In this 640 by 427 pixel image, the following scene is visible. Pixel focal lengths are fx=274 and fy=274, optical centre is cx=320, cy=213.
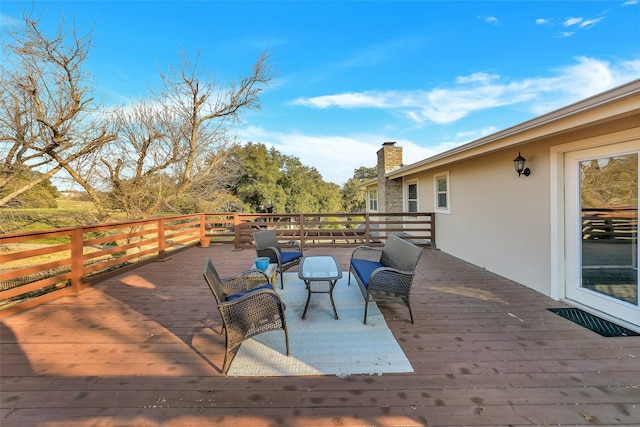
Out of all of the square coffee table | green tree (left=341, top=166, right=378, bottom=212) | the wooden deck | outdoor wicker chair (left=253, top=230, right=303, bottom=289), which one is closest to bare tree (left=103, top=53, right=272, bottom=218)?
outdoor wicker chair (left=253, top=230, right=303, bottom=289)

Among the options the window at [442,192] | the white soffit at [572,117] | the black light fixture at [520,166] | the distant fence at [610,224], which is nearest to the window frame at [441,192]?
the window at [442,192]

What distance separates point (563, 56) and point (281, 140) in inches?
482

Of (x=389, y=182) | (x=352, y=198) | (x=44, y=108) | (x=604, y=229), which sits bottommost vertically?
(x=604, y=229)

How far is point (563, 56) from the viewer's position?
20.3ft

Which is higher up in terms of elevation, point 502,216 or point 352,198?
point 352,198

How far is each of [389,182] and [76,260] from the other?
896 cm

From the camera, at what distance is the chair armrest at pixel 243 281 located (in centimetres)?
289

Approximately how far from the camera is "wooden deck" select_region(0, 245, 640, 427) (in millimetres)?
1664

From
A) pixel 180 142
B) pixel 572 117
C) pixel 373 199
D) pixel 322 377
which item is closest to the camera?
pixel 322 377

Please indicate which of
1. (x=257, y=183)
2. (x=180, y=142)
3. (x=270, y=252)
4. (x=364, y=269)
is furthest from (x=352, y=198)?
(x=364, y=269)

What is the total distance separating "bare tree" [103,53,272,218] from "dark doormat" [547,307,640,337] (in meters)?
9.98

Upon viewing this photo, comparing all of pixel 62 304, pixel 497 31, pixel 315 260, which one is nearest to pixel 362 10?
pixel 497 31

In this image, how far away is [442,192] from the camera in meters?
7.12

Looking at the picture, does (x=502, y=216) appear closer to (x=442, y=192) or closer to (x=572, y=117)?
(x=572, y=117)
